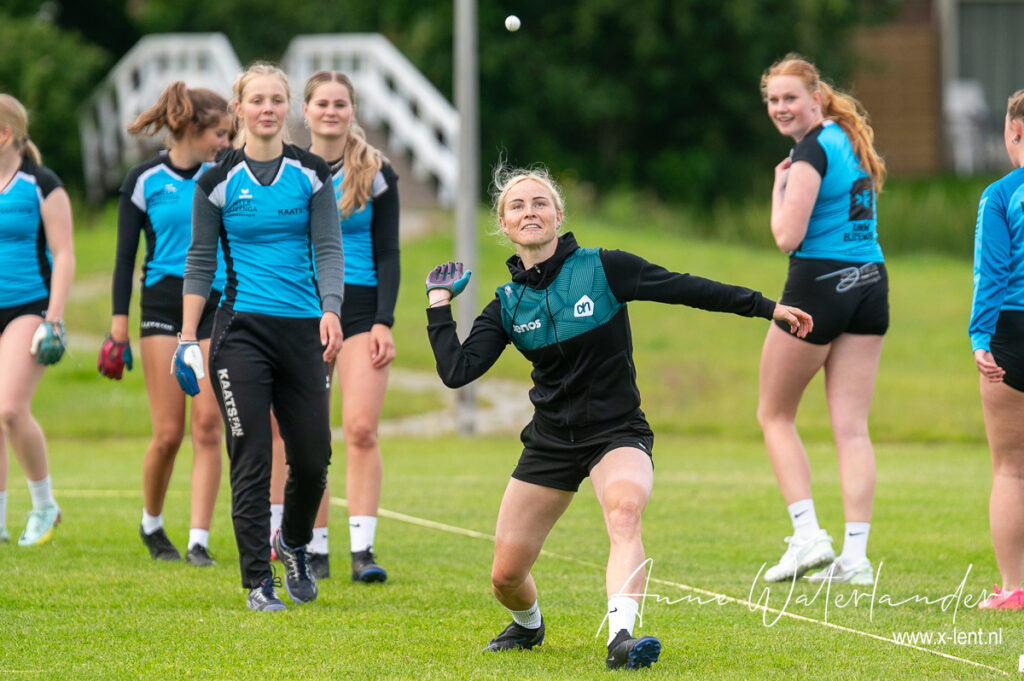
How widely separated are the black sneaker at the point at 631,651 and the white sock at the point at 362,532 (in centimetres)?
215

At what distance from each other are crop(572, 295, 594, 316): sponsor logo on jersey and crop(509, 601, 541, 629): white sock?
3.63 ft

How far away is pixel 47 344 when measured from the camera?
717 centimetres

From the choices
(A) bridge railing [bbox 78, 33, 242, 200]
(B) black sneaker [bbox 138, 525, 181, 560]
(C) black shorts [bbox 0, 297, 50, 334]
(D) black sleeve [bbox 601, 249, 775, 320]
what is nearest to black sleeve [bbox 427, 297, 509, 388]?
(D) black sleeve [bbox 601, 249, 775, 320]

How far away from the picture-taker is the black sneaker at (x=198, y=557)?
22.8 ft

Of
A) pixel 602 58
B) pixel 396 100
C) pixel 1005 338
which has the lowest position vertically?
pixel 1005 338

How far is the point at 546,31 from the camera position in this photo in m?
30.1

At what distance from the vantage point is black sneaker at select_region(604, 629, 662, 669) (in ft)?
15.6

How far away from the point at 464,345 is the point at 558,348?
34 cm

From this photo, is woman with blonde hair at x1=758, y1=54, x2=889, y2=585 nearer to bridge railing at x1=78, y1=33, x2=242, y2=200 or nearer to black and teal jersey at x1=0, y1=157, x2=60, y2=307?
black and teal jersey at x1=0, y1=157, x2=60, y2=307

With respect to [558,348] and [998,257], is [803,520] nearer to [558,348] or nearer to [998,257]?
[998,257]

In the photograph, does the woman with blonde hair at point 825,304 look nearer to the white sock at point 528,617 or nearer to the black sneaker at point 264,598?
the white sock at point 528,617

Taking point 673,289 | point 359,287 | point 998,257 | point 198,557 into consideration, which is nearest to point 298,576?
point 198,557

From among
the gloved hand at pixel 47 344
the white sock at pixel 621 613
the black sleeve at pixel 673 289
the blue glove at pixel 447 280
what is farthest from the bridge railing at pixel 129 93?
the white sock at pixel 621 613

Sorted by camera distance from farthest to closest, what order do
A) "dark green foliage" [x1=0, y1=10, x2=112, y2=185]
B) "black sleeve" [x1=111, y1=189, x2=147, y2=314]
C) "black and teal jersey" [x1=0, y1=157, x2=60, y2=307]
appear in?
"dark green foliage" [x1=0, y1=10, x2=112, y2=185] → "black and teal jersey" [x1=0, y1=157, x2=60, y2=307] → "black sleeve" [x1=111, y1=189, x2=147, y2=314]
